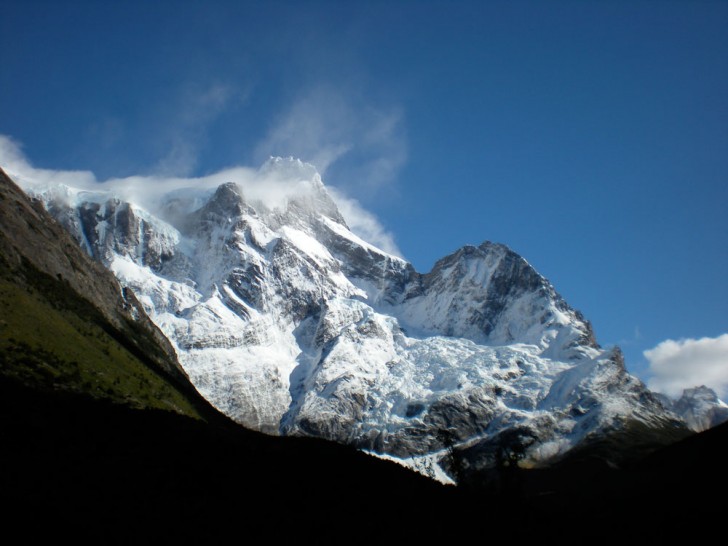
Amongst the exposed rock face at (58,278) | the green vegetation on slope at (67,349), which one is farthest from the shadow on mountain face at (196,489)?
the exposed rock face at (58,278)

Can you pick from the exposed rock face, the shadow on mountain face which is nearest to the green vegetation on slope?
the exposed rock face

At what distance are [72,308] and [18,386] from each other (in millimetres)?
47575

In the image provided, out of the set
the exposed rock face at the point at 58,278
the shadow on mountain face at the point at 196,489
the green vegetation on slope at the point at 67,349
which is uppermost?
the exposed rock face at the point at 58,278

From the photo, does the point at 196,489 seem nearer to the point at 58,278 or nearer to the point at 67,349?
the point at 67,349

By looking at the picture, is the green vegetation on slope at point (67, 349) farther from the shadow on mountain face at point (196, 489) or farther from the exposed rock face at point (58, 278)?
the shadow on mountain face at point (196, 489)

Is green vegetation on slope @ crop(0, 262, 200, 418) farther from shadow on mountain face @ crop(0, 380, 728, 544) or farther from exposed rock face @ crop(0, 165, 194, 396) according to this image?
shadow on mountain face @ crop(0, 380, 728, 544)

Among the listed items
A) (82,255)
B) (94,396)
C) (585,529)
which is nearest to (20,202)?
(82,255)

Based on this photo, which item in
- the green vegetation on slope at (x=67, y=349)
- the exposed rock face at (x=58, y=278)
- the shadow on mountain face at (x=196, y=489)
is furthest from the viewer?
the exposed rock face at (x=58, y=278)

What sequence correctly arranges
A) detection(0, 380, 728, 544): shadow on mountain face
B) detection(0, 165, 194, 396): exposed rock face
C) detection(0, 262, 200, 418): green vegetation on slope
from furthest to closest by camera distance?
detection(0, 165, 194, 396): exposed rock face, detection(0, 262, 200, 418): green vegetation on slope, detection(0, 380, 728, 544): shadow on mountain face

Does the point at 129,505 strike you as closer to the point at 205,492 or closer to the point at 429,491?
the point at 205,492

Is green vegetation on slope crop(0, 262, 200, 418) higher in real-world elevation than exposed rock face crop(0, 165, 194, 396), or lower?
lower

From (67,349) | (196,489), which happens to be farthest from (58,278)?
(196,489)

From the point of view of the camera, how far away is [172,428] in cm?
4941

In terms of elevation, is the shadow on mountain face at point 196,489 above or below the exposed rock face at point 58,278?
below
